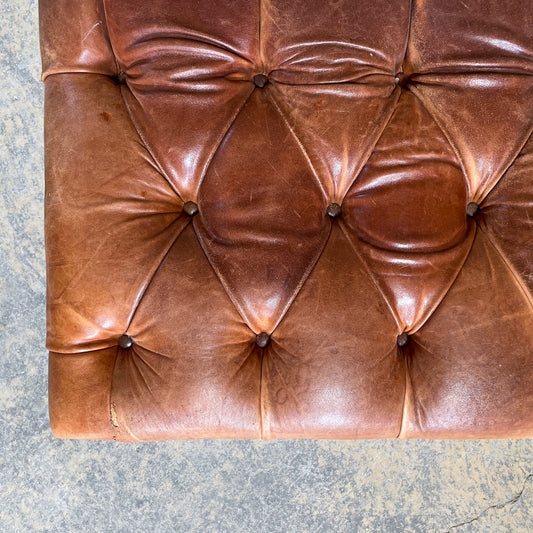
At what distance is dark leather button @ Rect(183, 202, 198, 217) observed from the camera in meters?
0.72

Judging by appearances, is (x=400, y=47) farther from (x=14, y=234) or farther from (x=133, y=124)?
(x=14, y=234)

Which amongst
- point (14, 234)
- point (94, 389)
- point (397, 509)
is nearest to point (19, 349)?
point (14, 234)

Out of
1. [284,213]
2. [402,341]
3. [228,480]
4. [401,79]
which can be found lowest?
[228,480]

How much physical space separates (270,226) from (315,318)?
5.3 inches

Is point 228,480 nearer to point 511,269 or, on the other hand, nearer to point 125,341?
point 125,341

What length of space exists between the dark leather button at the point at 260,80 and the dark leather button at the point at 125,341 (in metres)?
0.39

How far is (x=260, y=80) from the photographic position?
0.73 meters

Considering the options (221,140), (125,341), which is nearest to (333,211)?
(221,140)

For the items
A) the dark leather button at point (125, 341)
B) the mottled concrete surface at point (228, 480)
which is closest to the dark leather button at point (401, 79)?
the dark leather button at point (125, 341)

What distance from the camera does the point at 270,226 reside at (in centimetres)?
70

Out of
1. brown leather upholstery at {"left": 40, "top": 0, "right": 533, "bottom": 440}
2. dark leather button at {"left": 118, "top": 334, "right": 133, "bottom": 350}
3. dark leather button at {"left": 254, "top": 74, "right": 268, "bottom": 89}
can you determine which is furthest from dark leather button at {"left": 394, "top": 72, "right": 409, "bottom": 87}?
dark leather button at {"left": 118, "top": 334, "right": 133, "bottom": 350}

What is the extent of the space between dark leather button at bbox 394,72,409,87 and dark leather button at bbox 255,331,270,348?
1.28ft

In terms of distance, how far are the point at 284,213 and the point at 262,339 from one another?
0.17 metres

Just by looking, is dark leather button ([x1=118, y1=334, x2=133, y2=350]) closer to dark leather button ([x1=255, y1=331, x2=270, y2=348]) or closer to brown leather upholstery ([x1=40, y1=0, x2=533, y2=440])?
brown leather upholstery ([x1=40, y1=0, x2=533, y2=440])
